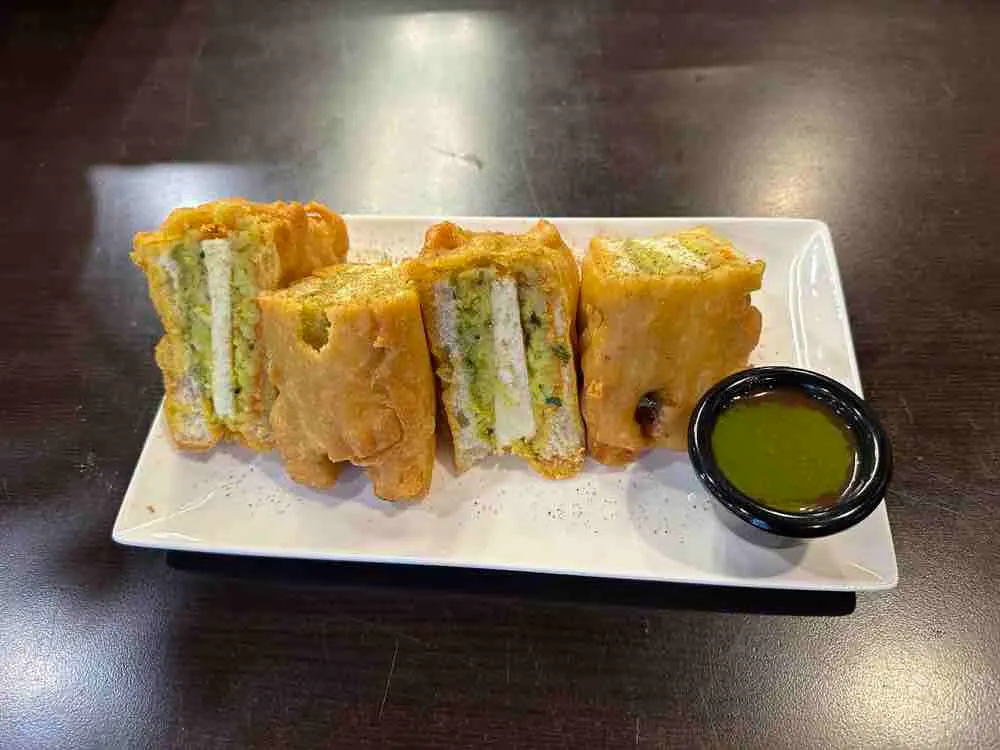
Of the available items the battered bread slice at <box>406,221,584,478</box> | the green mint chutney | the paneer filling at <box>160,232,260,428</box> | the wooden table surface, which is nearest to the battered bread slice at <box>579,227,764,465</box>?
the battered bread slice at <box>406,221,584,478</box>

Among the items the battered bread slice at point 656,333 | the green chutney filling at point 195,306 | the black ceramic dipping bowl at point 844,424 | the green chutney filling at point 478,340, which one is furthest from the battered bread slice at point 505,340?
the green chutney filling at point 195,306

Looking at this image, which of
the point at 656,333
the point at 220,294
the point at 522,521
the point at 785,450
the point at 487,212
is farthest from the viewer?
the point at 487,212

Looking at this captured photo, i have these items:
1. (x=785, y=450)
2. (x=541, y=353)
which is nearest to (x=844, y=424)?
(x=785, y=450)

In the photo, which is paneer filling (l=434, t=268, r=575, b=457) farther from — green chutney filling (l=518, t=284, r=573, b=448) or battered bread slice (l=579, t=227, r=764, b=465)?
battered bread slice (l=579, t=227, r=764, b=465)

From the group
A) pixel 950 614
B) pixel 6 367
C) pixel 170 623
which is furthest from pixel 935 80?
pixel 6 367

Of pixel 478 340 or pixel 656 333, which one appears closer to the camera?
pixel 656 333

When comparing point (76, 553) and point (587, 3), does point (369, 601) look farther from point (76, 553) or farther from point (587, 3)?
point (587, 3)

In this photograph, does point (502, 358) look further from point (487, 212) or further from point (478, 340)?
point (487, 212)

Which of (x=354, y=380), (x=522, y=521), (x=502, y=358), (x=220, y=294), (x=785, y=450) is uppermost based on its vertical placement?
(x=220, y=294)
